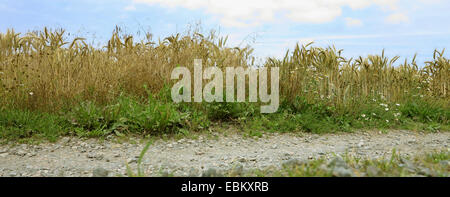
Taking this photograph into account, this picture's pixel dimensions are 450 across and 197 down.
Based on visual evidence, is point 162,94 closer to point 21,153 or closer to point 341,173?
point 21,153

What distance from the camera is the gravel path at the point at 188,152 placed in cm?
369

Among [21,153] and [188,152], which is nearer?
[21,153]

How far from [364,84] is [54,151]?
652cm

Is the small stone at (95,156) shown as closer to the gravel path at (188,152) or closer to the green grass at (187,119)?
the gravel path at (188,152)

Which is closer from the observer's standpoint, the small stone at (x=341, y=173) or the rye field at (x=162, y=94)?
the small stone at (x=341, y=173)

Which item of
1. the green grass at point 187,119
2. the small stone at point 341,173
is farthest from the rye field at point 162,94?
the small stone at point 341,173

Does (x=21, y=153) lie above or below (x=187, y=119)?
below

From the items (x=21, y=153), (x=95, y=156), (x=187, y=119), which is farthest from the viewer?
(x=187, y=119)

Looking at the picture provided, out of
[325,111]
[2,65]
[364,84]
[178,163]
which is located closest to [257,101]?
[325,111]

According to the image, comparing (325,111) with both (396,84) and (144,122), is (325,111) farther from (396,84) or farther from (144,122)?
(144,122)

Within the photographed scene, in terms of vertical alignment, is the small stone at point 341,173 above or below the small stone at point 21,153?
above

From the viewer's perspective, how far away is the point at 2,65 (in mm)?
5711

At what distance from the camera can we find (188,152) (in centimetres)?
439

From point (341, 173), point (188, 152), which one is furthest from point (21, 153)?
point (341, 173)
